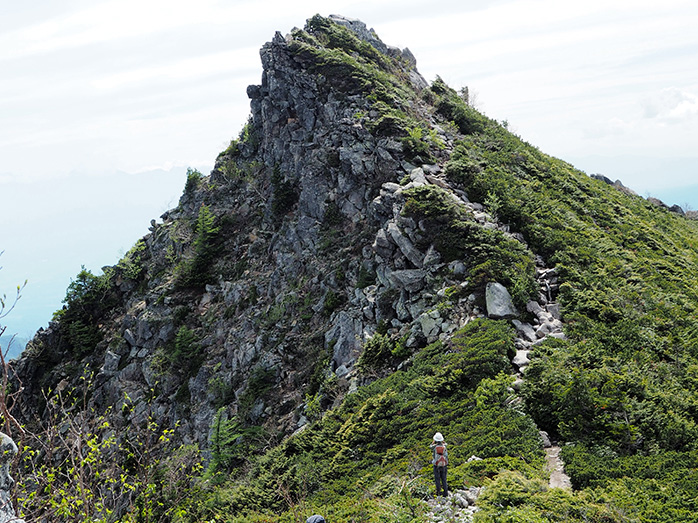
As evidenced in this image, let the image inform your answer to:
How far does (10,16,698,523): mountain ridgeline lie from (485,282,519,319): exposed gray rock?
8cm

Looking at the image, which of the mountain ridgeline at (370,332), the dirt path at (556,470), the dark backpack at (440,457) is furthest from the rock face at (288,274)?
the dark backpack at (440,457)

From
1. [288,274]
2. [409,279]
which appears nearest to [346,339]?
[409,279]

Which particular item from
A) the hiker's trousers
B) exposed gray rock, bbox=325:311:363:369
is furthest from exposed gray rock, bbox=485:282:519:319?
the hiker's trousers

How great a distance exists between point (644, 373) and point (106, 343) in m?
34.8

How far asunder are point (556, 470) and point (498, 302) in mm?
6956

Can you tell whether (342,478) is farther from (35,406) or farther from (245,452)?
(35,406)

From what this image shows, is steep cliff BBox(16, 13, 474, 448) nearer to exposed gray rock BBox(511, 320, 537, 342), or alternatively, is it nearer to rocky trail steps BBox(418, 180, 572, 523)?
exposed gray rock BBox(511, 320, 537, 342)

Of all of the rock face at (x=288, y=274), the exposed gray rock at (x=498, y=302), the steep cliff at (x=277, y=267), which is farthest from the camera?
the steep cliff at (x=277, y=267)

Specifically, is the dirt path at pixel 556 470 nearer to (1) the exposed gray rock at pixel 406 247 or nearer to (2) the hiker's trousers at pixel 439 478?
(2) the hiker's trousers at pixel 439 478

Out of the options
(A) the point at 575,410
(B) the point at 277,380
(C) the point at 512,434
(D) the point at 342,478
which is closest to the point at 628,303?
(A) the point at 575,410

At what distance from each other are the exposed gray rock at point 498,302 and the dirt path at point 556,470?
5684 mm

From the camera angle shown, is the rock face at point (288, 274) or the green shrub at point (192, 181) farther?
the green shrub at point (192, 181)

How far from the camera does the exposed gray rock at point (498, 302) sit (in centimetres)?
1648

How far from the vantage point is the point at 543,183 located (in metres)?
28.0
